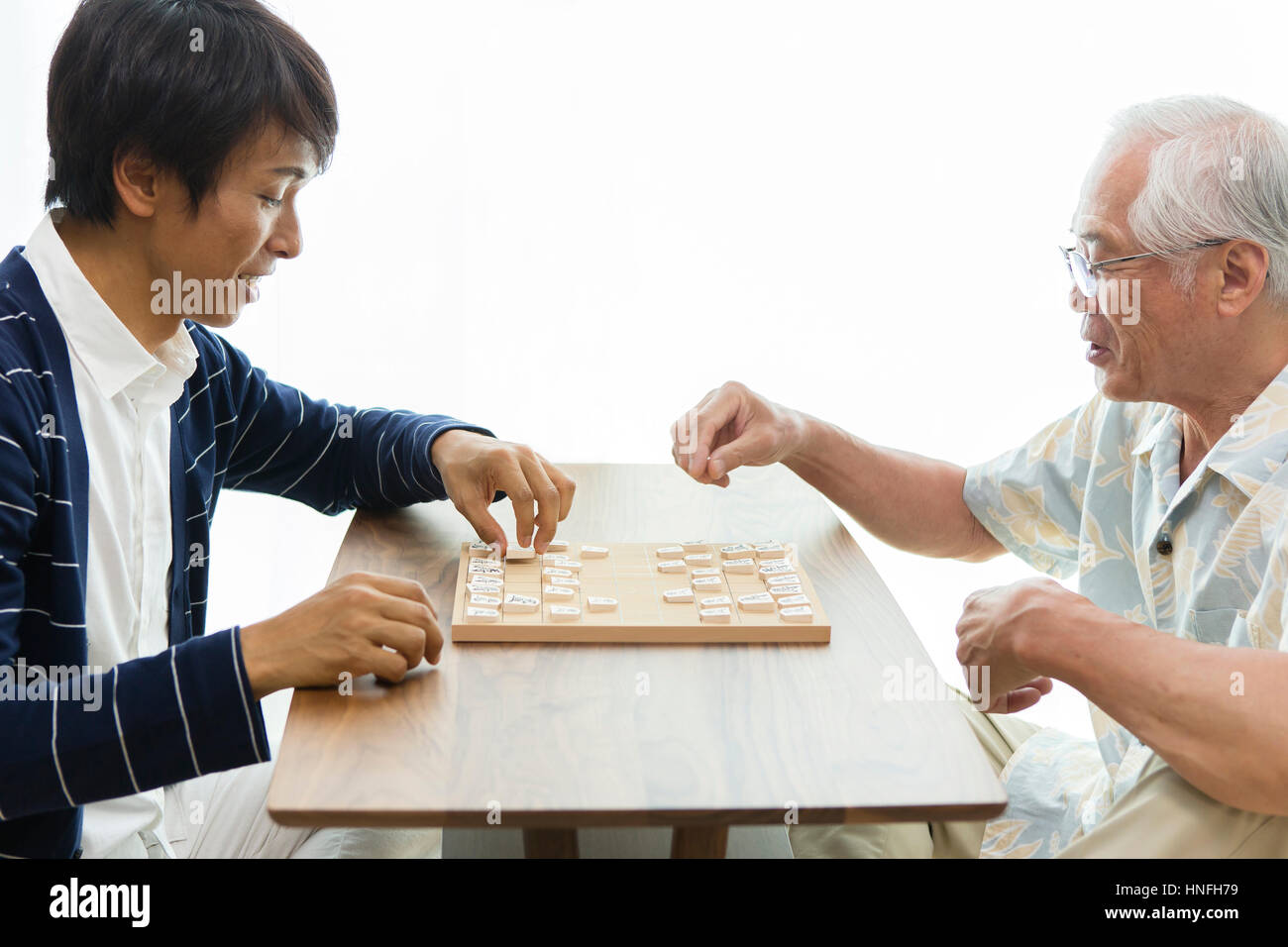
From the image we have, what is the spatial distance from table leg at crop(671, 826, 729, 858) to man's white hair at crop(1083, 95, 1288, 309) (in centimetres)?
90

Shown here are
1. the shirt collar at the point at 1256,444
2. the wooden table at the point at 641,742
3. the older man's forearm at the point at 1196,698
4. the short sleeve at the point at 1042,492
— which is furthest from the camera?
the short sleeve at the point at 1042,492

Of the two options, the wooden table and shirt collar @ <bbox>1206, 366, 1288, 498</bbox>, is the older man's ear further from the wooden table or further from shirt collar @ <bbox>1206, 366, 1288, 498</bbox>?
the wooden table

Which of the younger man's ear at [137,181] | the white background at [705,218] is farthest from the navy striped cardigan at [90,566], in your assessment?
the white background at [705,218]

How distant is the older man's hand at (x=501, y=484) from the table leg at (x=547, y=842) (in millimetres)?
342

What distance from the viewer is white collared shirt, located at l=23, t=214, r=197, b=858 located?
4.26 ft

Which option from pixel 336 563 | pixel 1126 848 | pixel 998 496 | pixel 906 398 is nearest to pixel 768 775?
pixel 1126 848

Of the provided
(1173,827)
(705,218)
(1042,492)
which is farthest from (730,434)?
(705,218)

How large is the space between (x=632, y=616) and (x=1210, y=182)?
0.90m

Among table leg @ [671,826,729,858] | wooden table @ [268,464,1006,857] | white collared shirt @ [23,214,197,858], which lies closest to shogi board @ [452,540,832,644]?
wooden table @ [268,464,1006,857]

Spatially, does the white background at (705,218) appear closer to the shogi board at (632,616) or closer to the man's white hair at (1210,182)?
the man's white hair at (1210,182)

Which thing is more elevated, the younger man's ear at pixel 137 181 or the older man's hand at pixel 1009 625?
the younger man's ear at pixel 137 181

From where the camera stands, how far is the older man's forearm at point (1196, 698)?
1.11 metres

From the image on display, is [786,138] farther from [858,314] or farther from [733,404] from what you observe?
[733,404]

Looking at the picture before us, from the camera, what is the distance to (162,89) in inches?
51.2
